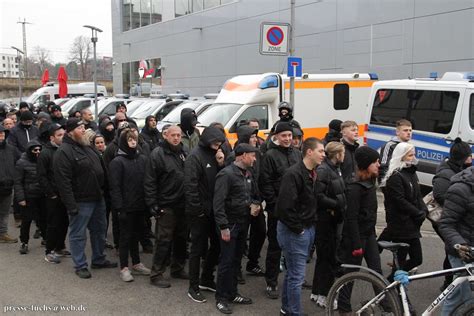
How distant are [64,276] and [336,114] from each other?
839cm

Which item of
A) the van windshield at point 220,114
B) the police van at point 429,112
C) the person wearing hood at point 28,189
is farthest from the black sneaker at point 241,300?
the van windshield at point 220,114

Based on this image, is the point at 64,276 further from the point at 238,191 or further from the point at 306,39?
the point at 306,39

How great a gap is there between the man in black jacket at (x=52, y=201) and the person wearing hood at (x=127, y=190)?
1027 mm

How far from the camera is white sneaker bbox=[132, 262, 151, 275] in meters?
5.69

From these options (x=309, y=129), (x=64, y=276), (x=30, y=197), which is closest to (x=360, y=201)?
(x=64, y=276)

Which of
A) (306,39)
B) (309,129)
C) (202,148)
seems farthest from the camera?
(306,39)

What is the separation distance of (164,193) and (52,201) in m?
1.70

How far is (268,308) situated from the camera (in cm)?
479

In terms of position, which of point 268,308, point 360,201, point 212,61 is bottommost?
point 268,308

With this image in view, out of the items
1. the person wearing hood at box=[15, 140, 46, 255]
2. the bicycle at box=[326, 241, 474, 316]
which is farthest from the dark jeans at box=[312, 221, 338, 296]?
the person wearing hood at box=[15, 140, 46, 255]

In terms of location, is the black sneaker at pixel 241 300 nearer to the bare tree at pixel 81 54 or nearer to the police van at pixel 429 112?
the police van at pixel 429 112

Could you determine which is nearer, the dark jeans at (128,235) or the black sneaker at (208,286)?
the black sneaker at (208,286)

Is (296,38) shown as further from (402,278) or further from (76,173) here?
(402,278)

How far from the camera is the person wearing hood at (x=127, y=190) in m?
5.45
